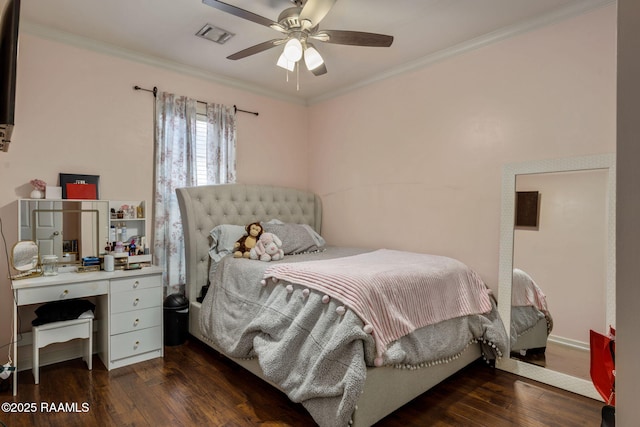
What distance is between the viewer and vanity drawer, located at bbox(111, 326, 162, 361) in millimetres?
2617

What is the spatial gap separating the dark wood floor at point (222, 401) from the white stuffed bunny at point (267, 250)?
86 cm

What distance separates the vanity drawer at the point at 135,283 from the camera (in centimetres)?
263

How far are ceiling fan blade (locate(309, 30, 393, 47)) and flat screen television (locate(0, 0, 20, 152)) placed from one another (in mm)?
1602

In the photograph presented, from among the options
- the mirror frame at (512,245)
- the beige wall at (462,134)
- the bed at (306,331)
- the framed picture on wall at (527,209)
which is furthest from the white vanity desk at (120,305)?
the framed picture on wall at (527,209)

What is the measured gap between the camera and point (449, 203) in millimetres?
3066

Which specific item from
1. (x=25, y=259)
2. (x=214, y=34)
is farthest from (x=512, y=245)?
(x=25, y=259)

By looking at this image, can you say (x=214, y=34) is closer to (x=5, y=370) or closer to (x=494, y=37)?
(x=494, y=37)

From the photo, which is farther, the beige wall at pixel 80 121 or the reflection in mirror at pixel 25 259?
the beige wall at pixel 80 121

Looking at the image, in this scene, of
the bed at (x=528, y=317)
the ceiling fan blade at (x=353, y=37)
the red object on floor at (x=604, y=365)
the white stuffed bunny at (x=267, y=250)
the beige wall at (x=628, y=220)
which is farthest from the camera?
the white stuffed bunny at (x=267, y=250)

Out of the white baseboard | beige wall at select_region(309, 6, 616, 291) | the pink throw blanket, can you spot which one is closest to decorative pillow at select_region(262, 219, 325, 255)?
beige wall at select_region(309, 6, 616, 291)

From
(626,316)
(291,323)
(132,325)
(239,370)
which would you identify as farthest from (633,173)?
(132,325)

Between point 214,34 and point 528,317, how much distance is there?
10.5 ft

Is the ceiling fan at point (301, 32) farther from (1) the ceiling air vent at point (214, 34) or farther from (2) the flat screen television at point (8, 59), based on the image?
(2) the flat screen television at point (8, 59)

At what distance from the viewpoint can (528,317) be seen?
2596 mm
